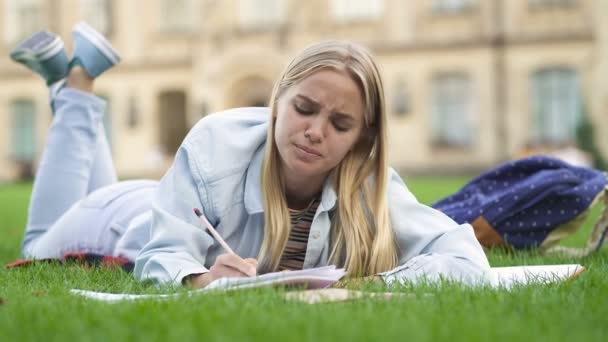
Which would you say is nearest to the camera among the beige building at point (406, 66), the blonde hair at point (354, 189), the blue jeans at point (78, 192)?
the blonde hair at point (354, 189)

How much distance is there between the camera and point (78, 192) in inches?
174

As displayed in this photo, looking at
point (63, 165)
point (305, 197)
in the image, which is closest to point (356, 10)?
point (63, 165)

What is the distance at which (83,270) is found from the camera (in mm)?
3531

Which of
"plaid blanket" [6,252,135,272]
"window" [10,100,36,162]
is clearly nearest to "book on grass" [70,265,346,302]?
"plaid blanket" [6,252,135,272]

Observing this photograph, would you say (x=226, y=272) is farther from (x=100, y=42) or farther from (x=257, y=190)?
(x=100, y=42)

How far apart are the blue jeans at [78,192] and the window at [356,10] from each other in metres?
17.5

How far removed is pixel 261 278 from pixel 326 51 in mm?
867

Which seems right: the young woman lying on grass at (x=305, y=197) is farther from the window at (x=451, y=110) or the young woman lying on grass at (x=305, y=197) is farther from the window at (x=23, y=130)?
the window at (x=23, y=130)

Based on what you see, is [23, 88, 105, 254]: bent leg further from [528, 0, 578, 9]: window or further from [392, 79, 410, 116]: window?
[528, 0, 578, 9]: window

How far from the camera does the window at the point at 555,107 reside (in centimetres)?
2027

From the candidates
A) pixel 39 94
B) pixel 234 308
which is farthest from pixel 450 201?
pixel 39 94

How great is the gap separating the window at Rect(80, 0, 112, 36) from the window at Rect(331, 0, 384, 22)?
673cm

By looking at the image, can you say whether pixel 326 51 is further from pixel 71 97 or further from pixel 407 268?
pixel 71 97

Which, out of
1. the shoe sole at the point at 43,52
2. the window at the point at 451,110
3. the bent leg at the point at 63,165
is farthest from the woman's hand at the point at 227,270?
the window at the point at 451,110
